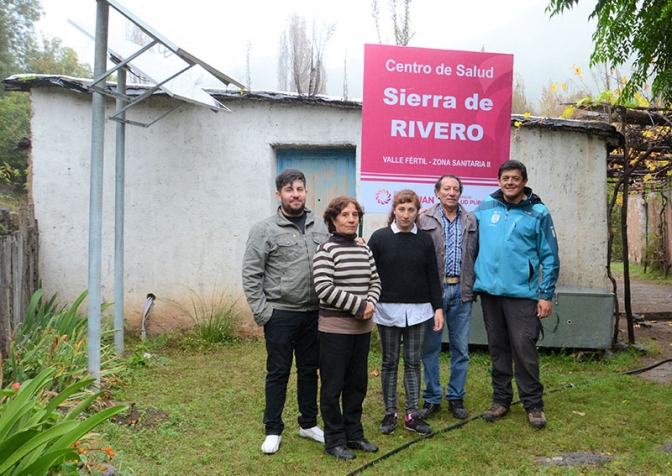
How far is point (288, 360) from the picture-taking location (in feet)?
12.6

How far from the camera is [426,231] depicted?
4.42m

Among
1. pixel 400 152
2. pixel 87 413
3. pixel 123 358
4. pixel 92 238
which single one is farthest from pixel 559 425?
pixel 123 358

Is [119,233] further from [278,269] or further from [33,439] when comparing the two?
[33,439]

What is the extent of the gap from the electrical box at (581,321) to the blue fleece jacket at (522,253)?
2.17 metres

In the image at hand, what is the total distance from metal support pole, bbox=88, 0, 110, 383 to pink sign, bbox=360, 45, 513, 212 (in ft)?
7.69

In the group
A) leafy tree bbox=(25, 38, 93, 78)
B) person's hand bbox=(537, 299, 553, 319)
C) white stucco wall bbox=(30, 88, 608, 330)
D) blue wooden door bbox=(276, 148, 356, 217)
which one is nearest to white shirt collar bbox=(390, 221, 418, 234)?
person's hand bbox=(537, 299, 553, 319)

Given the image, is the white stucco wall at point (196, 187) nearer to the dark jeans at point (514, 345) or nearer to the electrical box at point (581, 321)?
the electrical box at point (581, 321)

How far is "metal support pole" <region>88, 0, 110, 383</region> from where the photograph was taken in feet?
13.8

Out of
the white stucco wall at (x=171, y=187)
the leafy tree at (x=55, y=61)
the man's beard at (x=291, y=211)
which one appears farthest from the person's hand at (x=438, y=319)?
the leafy tree at (x=55, y=61)

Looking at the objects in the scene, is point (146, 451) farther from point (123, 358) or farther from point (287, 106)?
point (287, 106)

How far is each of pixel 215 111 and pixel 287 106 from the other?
32.9 inches

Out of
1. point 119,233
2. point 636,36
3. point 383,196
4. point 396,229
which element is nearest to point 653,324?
point 636,36

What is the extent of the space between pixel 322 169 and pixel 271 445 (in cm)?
396

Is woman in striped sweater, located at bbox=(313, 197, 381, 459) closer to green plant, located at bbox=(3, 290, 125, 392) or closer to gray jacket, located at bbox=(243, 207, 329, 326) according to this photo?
gray jacket, located at bbox=(243, 207, 329, 326)
